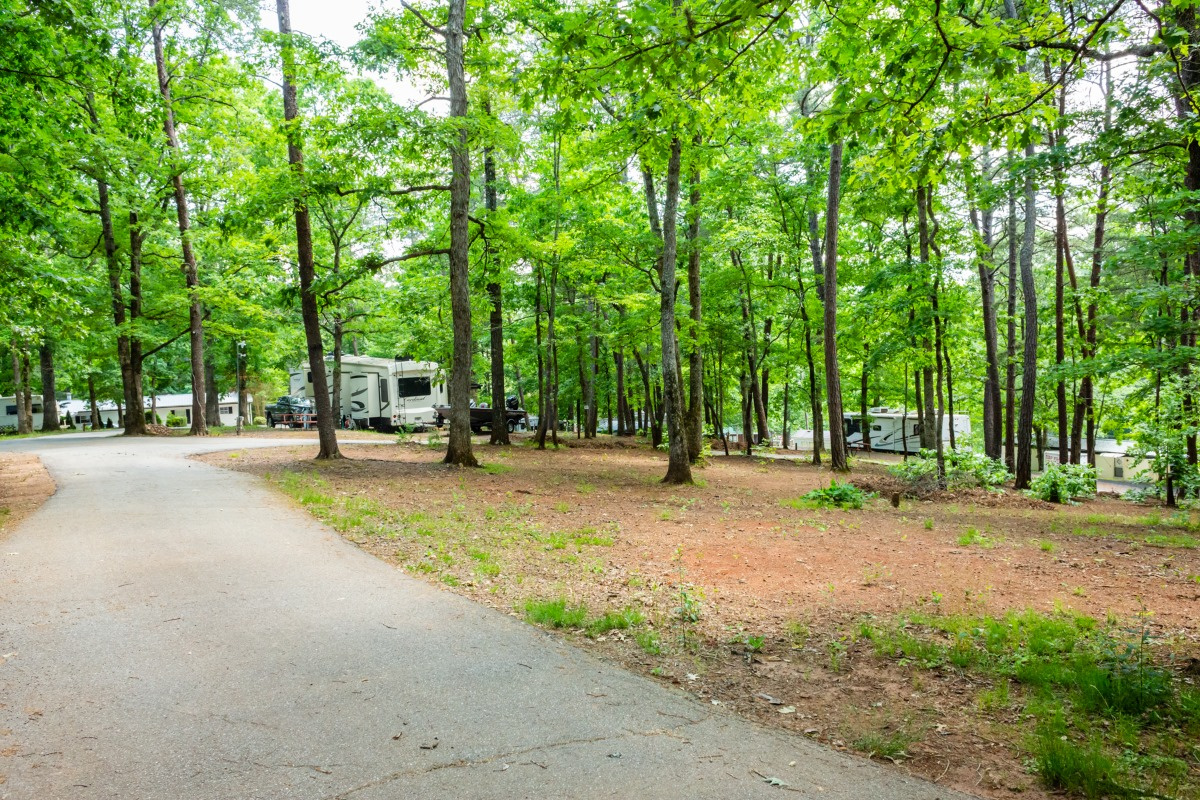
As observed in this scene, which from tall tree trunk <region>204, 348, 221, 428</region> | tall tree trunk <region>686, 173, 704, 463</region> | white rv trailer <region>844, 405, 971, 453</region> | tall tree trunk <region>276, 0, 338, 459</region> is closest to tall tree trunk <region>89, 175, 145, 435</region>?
tall tree trunk <region>204, 348, 221, 428</region>

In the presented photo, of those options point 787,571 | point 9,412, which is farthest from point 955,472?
point 9,412

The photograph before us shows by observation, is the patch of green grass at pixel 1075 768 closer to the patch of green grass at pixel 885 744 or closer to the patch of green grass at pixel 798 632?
the patch of green grass at pixel 885 744

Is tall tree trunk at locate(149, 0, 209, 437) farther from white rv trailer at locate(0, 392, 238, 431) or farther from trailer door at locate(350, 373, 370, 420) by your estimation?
white rv trailer at locate(0, 392, 238, 431)

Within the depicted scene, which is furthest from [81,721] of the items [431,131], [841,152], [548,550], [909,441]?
[909,441]

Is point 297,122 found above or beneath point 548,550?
above

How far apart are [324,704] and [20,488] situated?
10262 mm

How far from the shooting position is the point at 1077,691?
11.8 feet

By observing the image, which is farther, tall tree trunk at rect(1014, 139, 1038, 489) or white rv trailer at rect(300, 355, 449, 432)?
white rv trailer at rect(300, 355, 449, 432)

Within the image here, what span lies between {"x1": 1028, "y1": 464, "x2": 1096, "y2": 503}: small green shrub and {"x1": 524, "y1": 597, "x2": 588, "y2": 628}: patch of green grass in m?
13.2

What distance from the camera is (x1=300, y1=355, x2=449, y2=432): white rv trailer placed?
28.6 meters

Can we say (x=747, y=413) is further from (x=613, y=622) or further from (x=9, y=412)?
(x=9, y=412)

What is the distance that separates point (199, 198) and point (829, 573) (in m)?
25.2

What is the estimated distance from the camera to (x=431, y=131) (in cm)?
1146

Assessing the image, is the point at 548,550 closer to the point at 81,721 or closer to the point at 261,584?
the point at 261,584
